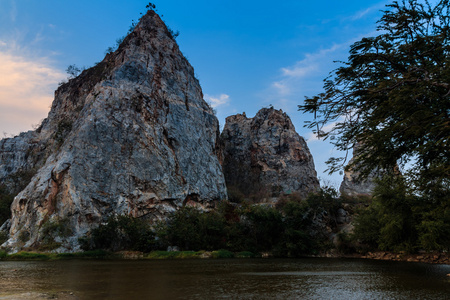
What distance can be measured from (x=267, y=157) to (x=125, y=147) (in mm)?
43410

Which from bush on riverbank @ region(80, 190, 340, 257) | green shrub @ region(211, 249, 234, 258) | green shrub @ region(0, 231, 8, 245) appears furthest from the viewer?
green shrub @ region(0, 231, 8, 245)

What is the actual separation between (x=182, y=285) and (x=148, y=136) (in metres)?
43.6

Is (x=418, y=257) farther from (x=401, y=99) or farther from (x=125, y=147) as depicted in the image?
(x=125, y=147)

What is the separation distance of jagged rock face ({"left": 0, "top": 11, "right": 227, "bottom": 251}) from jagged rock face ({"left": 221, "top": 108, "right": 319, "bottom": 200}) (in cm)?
1706

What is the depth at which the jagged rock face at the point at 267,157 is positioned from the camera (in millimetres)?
82125

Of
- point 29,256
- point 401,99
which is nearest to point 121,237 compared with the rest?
point 29,256

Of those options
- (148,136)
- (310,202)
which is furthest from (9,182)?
(310,202)

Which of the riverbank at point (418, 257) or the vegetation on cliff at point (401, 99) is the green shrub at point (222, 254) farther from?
the vegetation on cliff at point (401, 99)

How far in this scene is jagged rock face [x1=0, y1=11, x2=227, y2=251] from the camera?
149 ft

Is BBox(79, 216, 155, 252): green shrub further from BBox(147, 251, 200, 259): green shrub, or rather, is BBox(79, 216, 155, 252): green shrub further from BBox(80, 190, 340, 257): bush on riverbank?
BBox(147, 251, 200, 259): green shrub

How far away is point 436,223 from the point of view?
23.2 m

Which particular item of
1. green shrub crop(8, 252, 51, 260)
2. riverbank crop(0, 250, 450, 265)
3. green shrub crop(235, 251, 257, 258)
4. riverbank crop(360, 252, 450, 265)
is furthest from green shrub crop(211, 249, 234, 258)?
green shrub crop(8, 252, 51, 260)

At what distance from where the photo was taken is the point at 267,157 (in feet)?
282

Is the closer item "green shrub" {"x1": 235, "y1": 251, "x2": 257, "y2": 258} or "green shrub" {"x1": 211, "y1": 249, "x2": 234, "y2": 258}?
"green shrub" {"x1": 211, "y1": 249, "x2": 234, "y2": 258}
